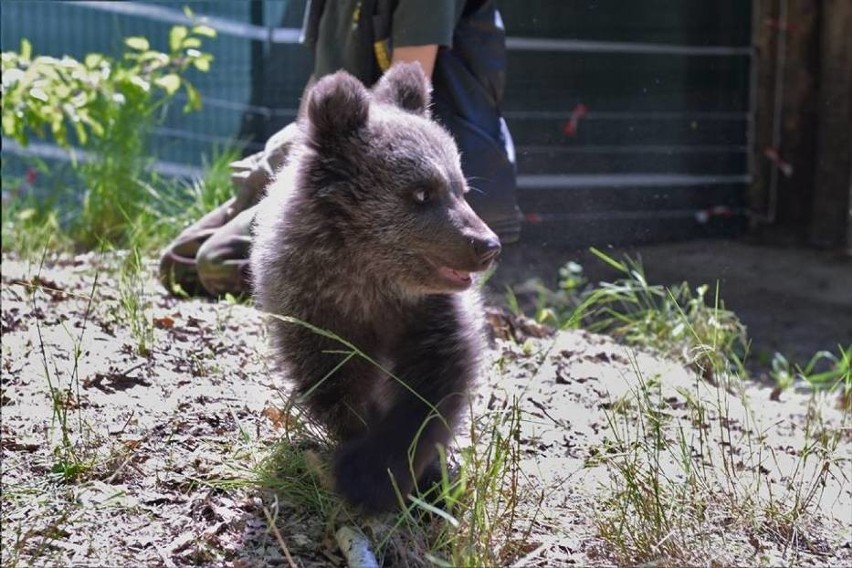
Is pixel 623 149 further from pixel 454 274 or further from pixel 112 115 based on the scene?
pixel 454 274

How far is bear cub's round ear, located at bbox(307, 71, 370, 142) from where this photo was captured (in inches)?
130

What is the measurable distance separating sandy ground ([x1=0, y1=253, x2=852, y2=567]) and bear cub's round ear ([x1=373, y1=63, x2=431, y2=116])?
905 mm

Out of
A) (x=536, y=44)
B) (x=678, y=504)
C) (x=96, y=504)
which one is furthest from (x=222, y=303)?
(x=536, y=44)

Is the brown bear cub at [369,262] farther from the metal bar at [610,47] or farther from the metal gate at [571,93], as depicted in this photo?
the metal gate at [571,93]

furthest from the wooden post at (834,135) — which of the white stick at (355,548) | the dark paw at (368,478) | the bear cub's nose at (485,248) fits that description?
the white stick at (355,548)

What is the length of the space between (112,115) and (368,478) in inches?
174

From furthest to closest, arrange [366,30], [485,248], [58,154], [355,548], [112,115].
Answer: [58,154], [112,115], [366,30], [485,248], [355,548]

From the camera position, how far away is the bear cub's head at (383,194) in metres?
3.30

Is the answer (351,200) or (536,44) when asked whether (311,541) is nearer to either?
(351,200)

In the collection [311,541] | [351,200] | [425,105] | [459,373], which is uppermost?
[425,105]

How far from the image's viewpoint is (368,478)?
299cm

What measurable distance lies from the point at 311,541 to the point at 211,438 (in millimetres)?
611

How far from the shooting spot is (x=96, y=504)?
9.66 ft

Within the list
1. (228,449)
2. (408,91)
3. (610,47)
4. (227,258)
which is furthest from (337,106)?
(610,47)
